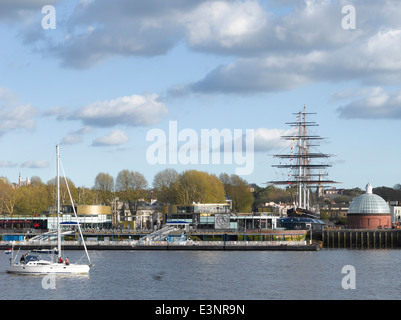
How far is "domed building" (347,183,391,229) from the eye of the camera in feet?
498

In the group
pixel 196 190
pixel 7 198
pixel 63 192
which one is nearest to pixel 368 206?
pixel 196 190

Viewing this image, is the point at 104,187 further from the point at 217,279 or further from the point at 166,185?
the point at 217,279

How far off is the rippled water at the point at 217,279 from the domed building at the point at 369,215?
5211 cm

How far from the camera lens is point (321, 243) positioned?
427ft

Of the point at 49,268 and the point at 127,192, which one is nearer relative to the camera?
the point at 49,268

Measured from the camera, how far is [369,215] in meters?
152

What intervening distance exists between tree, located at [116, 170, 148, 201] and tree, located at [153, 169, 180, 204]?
3909mm

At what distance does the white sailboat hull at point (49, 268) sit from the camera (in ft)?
242

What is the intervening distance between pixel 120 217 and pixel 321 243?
2871 inches

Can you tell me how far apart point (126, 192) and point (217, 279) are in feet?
366

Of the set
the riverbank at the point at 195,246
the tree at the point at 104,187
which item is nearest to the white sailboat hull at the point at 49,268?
the riverbank at the point at 195,246

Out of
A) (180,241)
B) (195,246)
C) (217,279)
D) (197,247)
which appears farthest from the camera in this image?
(180,241)
